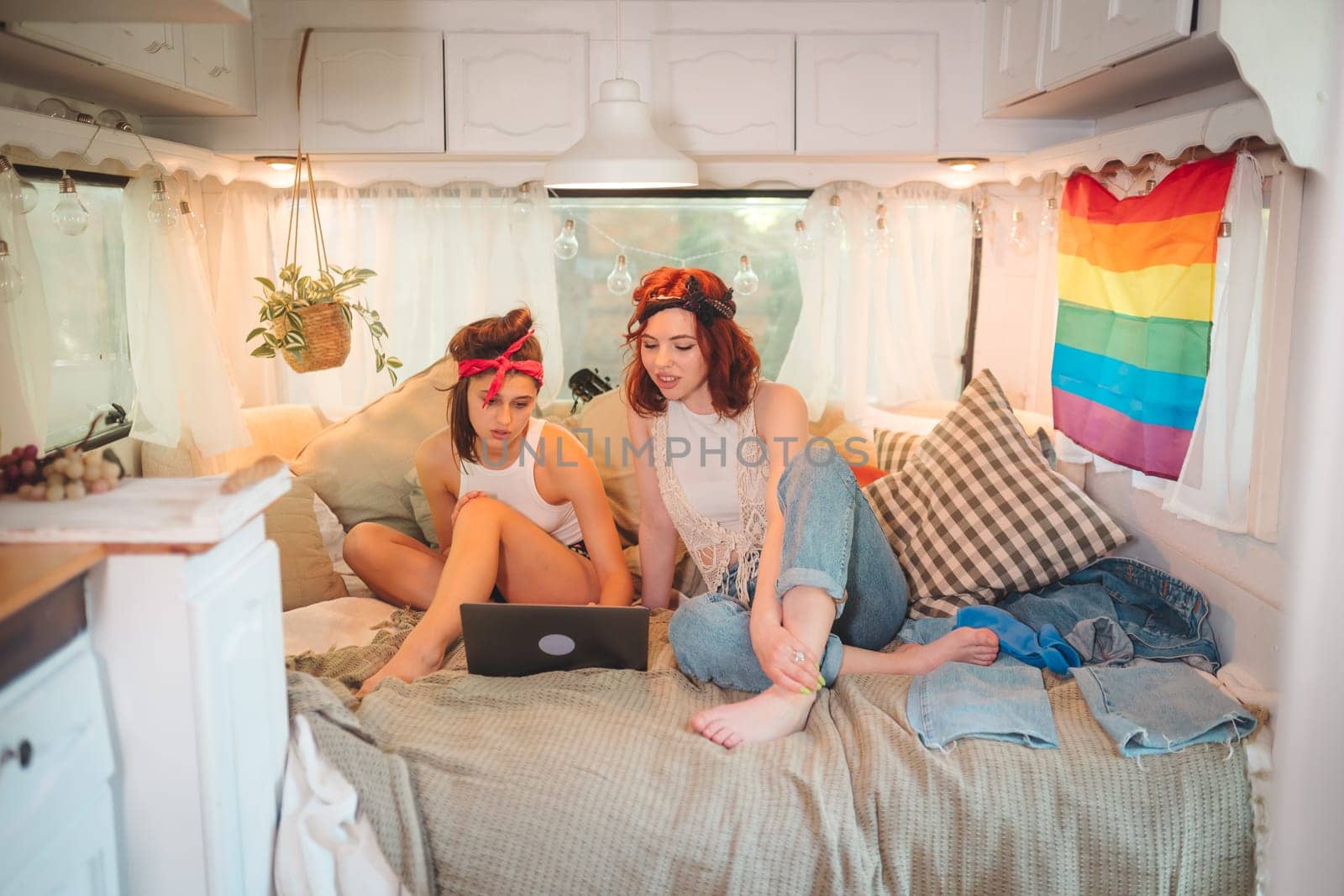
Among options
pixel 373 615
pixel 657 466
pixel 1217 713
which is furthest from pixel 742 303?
pixel 1217 713

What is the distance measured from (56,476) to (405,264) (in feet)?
5.85

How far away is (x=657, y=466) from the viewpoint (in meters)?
2.45

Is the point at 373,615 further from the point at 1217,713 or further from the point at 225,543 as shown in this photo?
the point at 1217,713

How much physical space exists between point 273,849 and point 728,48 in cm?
214

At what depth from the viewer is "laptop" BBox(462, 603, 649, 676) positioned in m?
2.02

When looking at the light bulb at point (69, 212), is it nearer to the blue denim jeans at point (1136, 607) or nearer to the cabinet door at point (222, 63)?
the cabinet door at point (222, 63)

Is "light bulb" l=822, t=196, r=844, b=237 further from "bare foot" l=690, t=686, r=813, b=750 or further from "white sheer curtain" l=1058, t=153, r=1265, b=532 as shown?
"bare foot" l=690, t=686, r=813, b=750

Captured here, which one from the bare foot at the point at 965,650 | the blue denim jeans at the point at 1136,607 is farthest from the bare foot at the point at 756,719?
the blue denim jeans at the point at 1136,607

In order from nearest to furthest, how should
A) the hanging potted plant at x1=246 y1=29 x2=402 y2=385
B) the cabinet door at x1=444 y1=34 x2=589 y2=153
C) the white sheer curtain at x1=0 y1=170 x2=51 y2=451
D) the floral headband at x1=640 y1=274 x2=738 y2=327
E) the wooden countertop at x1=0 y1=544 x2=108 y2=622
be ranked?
the wooden countertop at x1=0 y1=544 x2=108 y2=622
the white sheer curtain at x1=0 y1=170 x2=51 y2=451
the floral headband at x1=640 y1=274 x2=738 y2=327
the hanging potted plant at x1=246 y1=29 x2=402 y2=385
the cabinet door at x1=444 y1=34 x2=589 y2=153

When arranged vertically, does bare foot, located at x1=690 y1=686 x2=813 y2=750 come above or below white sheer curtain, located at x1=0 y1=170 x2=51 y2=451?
below

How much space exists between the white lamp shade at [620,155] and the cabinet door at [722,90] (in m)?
0.59

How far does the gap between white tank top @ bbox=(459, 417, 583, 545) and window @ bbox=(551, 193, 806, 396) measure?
2.72 ft

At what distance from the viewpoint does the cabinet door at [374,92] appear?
2.72 metres

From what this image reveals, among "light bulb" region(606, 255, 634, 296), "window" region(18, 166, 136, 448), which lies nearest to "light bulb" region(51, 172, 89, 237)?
"window" region(18, 166, 136, 448)
